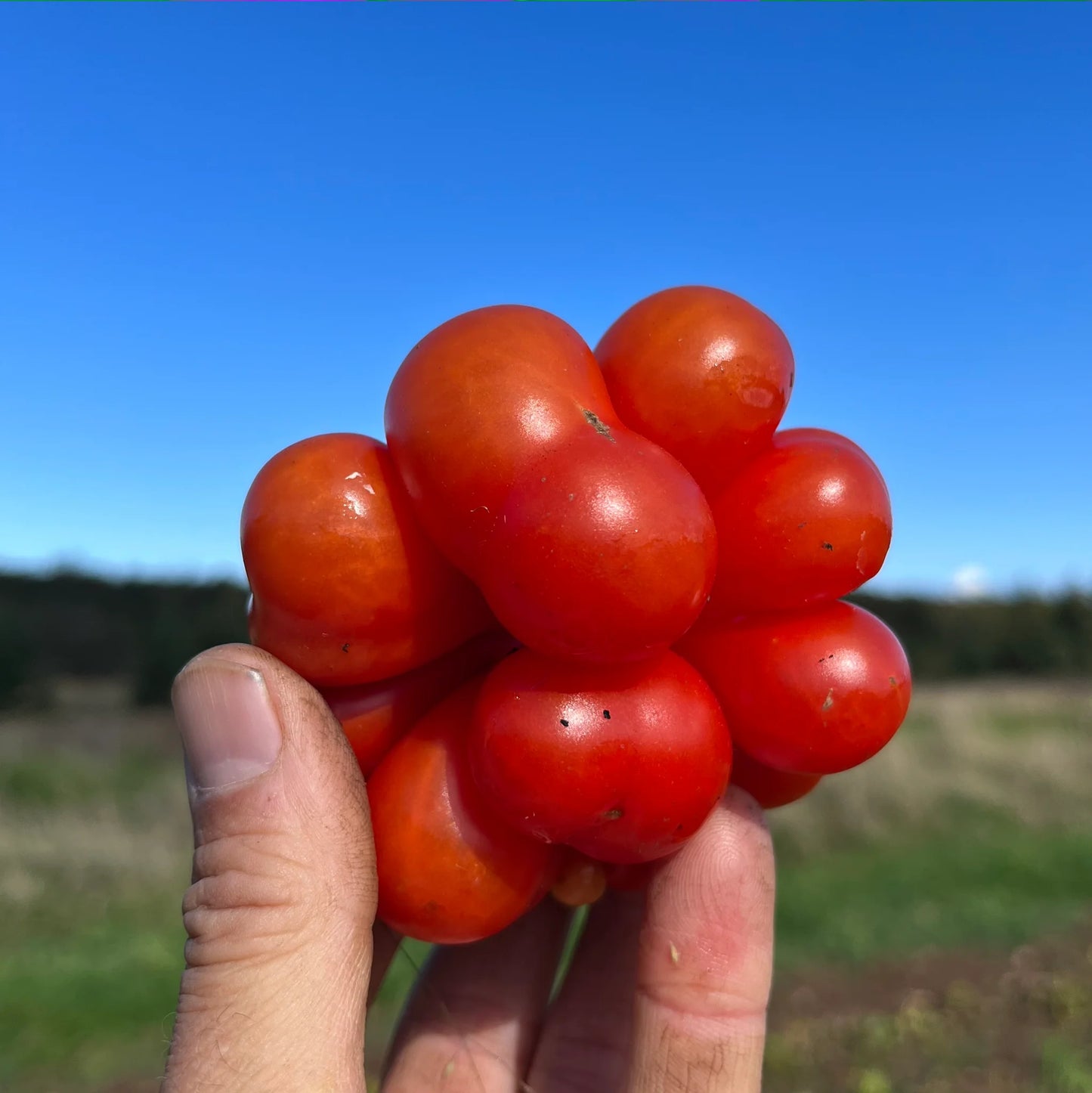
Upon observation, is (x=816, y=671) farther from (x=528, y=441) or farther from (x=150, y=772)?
(x=150, y=772)

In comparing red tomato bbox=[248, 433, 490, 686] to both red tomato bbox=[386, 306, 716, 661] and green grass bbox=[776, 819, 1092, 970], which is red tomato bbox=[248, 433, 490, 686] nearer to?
red tomato bbox=[386, 306, 716, 661]

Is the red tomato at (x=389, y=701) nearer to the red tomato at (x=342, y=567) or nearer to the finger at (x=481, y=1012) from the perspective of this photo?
the red tomato at (x=342, y=567)

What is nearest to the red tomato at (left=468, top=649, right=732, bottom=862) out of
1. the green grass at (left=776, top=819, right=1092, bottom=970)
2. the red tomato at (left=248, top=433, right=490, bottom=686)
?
the red tomato at (left=248, top=433, right=490, bottom=686)

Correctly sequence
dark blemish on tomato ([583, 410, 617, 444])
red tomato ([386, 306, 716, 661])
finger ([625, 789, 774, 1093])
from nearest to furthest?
red tomato ([386, 306, 716, 661]), dark blemish on tomato ([583, 410, 617, 444]), finger ([625, 789, 774, 1093])

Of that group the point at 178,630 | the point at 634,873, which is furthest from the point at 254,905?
the point at 178,630

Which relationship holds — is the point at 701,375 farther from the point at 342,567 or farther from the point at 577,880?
the point at 577,880
